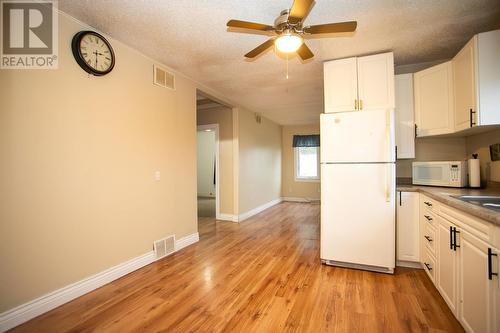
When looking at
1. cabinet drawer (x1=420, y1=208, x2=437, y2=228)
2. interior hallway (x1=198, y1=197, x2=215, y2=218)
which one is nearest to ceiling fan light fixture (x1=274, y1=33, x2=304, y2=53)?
cabinet drawer (x1=420, y1=208, x2=437, y2=228)

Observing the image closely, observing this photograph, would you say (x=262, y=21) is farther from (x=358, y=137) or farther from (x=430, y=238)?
(x=430, y=238)

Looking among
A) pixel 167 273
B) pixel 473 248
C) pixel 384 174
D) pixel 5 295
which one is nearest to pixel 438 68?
pixel 384 174

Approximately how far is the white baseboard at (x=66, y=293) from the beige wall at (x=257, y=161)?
8.69 feet

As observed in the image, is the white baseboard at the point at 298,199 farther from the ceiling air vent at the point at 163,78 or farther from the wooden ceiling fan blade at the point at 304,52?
the wooden ceiling fan blade at the point at 304,52

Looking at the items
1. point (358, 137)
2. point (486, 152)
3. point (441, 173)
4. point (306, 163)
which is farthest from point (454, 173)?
point (306, 163)

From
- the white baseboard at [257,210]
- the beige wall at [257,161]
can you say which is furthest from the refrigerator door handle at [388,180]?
the white baseboard at [257,210]

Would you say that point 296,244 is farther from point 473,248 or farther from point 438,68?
point 438,68

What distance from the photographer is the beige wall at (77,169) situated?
5.77ft

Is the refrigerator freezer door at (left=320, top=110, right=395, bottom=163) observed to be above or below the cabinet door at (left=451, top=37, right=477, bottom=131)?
below

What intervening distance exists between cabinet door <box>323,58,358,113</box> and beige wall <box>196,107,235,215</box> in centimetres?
261

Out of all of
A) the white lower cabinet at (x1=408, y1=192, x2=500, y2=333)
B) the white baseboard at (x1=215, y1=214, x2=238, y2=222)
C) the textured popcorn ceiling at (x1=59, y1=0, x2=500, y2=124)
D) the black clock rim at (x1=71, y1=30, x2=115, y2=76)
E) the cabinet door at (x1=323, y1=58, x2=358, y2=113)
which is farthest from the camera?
the white baseboard at (x1=215, y1=214, x2=238, y2=222)

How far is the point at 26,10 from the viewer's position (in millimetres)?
1824

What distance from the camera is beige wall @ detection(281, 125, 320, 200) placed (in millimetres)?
7449

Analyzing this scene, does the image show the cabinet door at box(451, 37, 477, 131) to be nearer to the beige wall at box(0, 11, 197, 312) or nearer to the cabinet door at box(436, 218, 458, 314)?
the cabinet door at box(436, 218, 458, 314)
